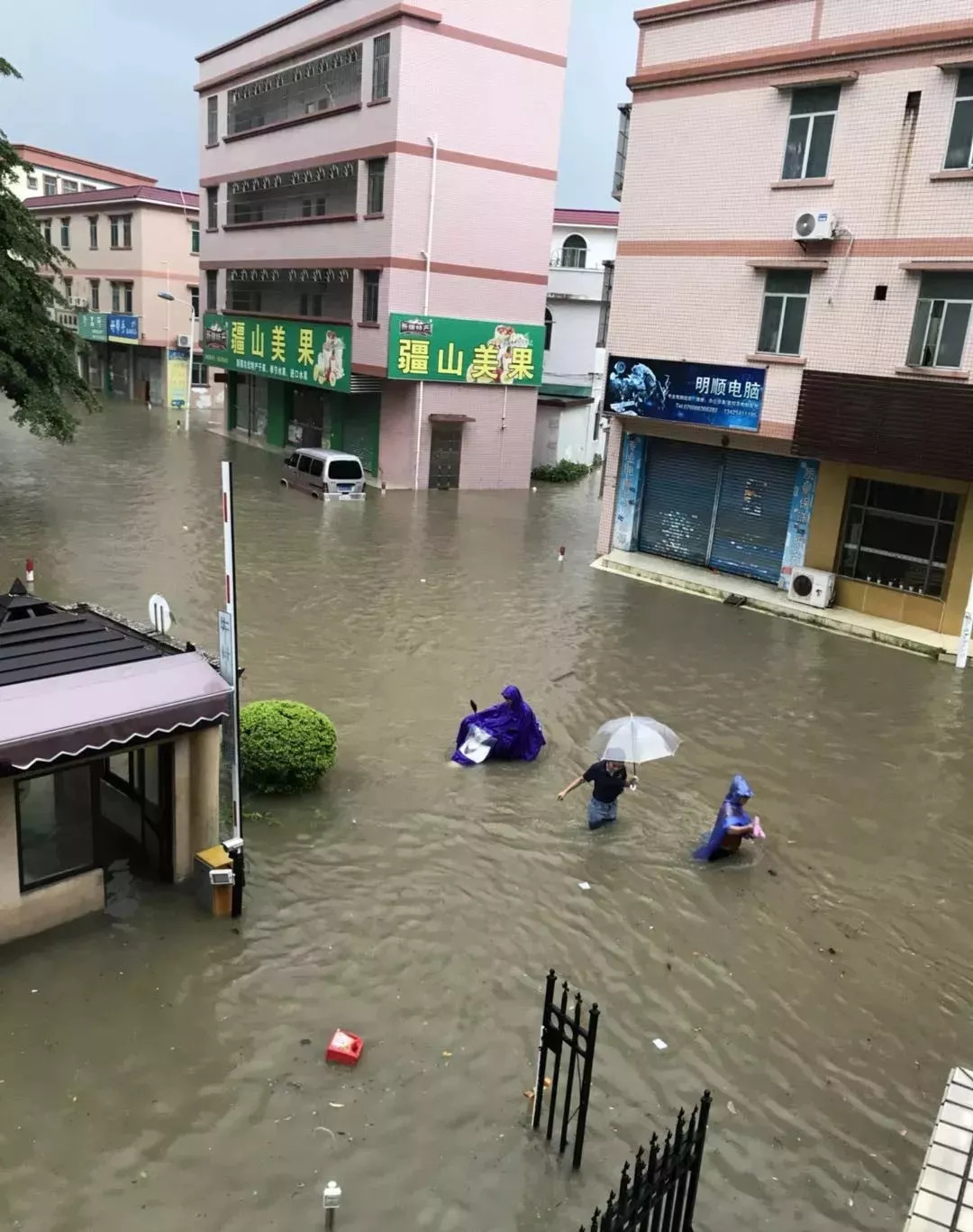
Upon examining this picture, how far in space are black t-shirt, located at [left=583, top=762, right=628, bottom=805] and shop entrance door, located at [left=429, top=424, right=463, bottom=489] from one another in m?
21.8

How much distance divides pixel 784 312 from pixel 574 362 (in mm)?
21917

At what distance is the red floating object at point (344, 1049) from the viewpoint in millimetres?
6371

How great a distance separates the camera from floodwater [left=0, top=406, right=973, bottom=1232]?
5590 millimetres

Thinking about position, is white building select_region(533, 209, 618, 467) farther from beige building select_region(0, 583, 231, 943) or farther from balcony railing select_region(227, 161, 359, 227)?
beige building select_region(0, 583, 231, 943)

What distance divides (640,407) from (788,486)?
137 inches

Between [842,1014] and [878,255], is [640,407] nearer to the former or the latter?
[878,255]

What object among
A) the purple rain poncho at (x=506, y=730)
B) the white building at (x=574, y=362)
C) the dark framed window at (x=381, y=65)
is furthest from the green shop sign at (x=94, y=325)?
the purple rain poncho at (x=506, y=730)

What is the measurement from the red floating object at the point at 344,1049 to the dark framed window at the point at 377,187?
2592 centimetres

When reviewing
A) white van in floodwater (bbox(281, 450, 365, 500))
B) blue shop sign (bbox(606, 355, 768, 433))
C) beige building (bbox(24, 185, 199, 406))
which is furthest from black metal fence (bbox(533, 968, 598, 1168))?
beige building (bbox(24, 185, 199, 406))

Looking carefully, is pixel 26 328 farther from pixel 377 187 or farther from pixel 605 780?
pixel 605 780

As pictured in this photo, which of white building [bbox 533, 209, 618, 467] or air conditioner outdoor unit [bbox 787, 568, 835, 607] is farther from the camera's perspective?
white building [bbox 533, 209, 618, 467]

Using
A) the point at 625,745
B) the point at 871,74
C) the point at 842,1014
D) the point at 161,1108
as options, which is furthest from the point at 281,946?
the point at 871,74

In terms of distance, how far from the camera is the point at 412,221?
91.2ft

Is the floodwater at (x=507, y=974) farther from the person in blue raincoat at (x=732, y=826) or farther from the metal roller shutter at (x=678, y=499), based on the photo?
the metal roller shutter at (x=678, y=499)
